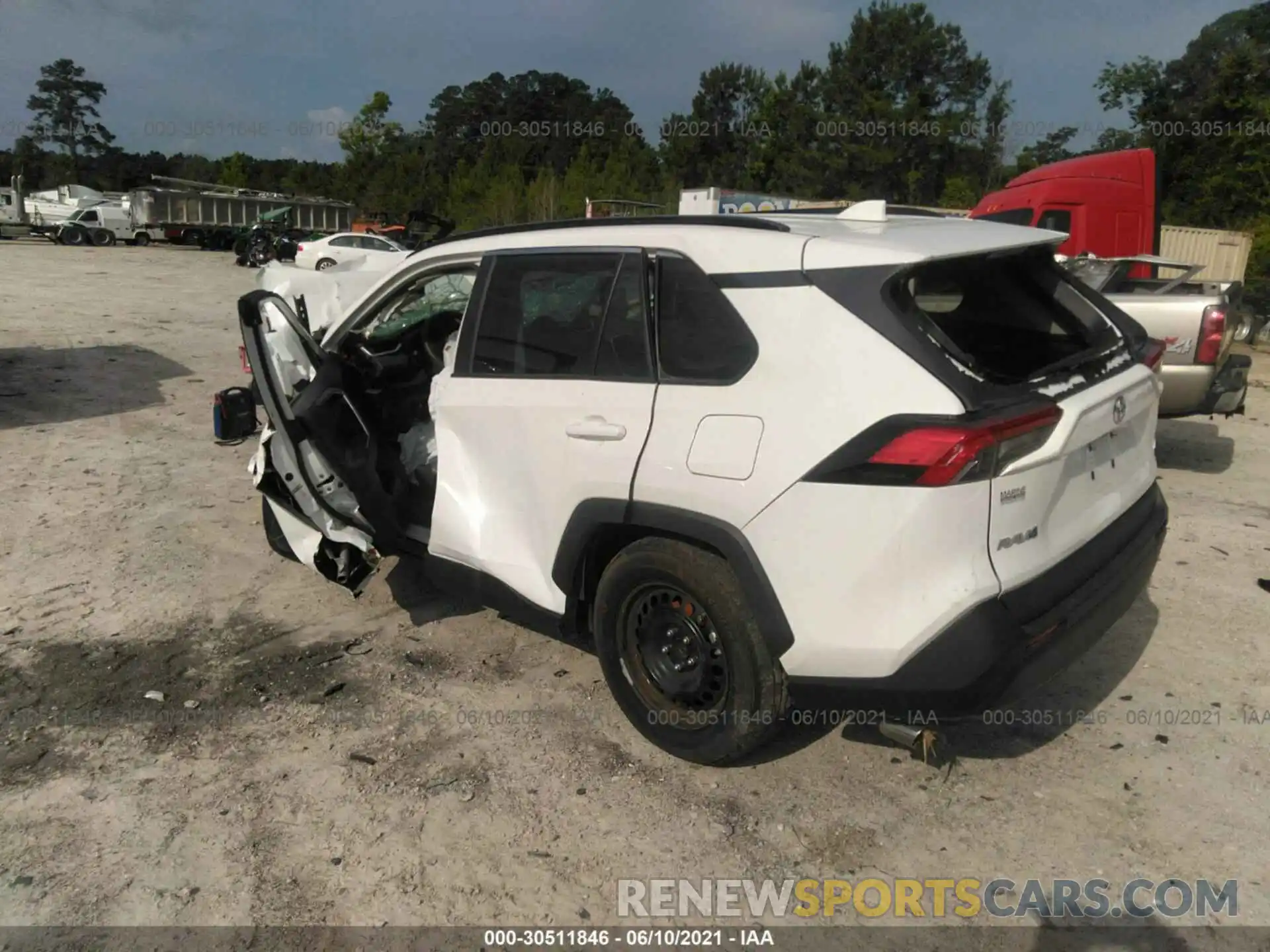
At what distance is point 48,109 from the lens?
8000cm

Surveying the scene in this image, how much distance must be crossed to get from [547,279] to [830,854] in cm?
224

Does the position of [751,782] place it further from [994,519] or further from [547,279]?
[547,279]

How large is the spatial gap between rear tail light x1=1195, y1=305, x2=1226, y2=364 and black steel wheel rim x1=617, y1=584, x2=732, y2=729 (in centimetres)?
543

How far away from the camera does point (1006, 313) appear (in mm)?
3533

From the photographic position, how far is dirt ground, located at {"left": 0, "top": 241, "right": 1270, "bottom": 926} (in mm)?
2764

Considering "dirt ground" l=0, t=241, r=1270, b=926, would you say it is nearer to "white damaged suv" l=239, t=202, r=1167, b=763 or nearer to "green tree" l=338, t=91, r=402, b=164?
"white damaged suv" l=239, t=202, r=1167, b=763

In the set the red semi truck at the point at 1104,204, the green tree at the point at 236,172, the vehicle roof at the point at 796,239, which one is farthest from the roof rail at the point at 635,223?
the green tree at the point at 236,172

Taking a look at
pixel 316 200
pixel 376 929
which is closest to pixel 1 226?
pixel 316 200

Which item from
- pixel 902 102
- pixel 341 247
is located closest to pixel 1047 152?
pixel 902 102

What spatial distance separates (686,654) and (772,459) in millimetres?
837

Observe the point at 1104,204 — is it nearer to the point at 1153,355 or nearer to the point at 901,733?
the point at 1153,355

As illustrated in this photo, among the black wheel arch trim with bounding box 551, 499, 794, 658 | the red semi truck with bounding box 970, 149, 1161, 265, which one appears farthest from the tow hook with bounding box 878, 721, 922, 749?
the red semi truck with bounding box 970, 149, 1161, 265

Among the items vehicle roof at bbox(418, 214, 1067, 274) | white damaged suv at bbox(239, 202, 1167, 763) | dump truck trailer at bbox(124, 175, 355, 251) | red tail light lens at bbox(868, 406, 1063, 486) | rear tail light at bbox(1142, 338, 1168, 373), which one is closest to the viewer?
red tail light lens at bbox(868, 406, 1063, 486)

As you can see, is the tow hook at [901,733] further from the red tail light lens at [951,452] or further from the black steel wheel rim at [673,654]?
the red tail light lens at [951,452]
